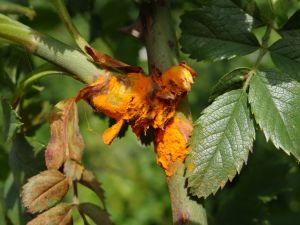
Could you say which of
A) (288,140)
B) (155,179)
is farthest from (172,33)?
(155,179)

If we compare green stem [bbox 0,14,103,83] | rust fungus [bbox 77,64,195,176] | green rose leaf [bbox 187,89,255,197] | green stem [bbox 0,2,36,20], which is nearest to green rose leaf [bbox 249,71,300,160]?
green rose leaf [bbox 187,89,255,197]

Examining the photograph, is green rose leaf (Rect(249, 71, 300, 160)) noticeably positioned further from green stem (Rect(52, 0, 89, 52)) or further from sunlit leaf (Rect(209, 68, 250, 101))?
green stem (Rect(52, 0, 89, 52))

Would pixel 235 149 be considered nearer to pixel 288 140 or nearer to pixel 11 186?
pixel 288 140

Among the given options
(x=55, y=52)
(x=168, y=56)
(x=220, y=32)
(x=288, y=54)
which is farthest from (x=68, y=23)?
(x=288, y=54)

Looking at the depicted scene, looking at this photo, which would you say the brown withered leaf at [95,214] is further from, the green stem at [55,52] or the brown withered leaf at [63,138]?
the green stem at [55,52]

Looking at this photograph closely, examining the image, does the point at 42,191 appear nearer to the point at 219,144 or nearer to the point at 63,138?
the point at 63,138

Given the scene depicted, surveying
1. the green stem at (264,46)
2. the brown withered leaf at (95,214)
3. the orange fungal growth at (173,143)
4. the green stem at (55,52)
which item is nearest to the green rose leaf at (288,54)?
the green stem at (264,46)

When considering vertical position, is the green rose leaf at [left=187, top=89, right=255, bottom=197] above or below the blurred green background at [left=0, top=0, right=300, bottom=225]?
below
